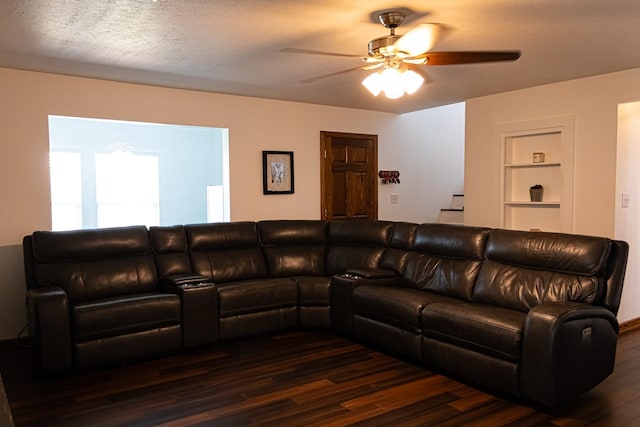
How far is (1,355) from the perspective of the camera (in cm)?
397

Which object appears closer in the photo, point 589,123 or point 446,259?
point 446,259

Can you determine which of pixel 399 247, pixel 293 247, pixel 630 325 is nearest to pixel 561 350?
pixel 399 247

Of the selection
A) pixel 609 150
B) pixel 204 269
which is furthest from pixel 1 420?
pixel 609 150

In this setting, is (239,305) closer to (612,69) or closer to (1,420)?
(1,420)

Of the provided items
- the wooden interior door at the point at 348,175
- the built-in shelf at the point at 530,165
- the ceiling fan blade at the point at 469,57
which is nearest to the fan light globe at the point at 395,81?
the ceiling fan blade at the point at 469,57

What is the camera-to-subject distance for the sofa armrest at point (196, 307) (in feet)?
13.1

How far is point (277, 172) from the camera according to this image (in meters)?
5.65

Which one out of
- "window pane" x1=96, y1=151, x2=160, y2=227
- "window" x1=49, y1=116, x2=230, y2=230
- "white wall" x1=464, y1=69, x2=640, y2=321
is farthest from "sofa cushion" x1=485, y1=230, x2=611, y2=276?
"window pane" x1=96, y1=151, x2=160, y2=227

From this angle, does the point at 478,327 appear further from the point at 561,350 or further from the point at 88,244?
the point at 88,244

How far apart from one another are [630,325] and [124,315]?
14.9 feet

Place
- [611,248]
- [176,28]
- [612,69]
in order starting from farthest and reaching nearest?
[612,69], [611,248], [176,28]

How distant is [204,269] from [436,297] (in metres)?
2.13

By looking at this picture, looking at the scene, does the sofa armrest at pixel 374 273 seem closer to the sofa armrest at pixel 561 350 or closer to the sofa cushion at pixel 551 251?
the sofa cushion at pixel 551 251

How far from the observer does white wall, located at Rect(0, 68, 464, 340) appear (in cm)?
417
